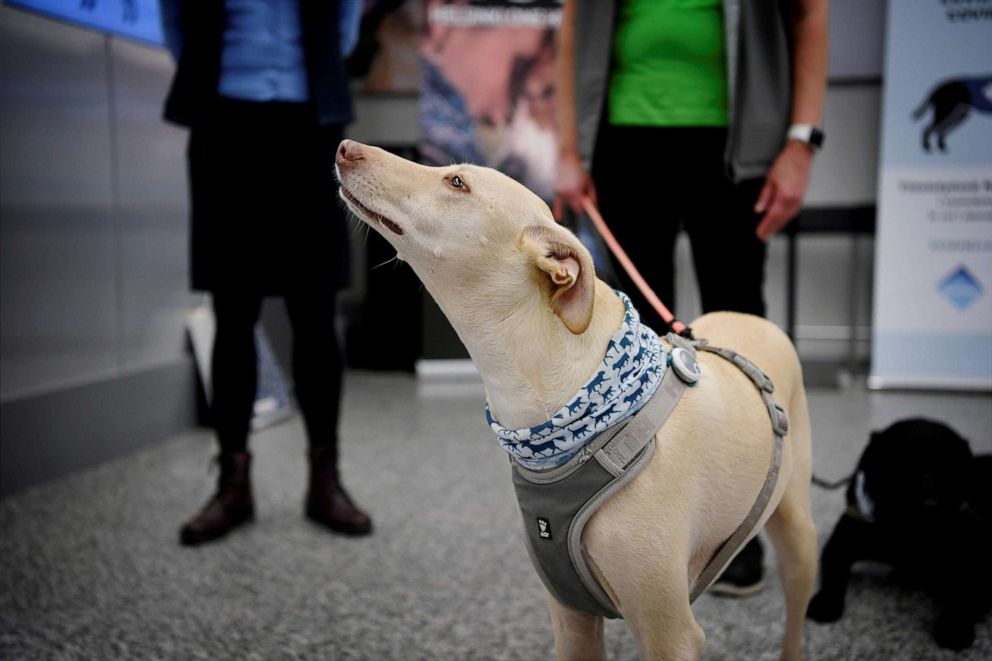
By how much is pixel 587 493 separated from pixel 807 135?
923 mm

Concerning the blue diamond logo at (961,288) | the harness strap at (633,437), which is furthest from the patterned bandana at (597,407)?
the blue diamond logo at (961,288)

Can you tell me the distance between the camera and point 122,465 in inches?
102

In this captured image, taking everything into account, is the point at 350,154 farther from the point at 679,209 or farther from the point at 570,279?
the point at 679,209

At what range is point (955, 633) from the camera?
57.4 inches

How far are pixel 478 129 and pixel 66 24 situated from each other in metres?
2.11

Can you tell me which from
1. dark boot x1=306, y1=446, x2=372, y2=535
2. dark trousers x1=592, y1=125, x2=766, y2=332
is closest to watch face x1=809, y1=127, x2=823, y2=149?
dark trousers x1=592, y1=125, x2=766, y2=332

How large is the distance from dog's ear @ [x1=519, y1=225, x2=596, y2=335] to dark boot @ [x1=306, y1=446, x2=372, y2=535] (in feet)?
4.26

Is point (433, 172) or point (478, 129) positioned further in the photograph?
point (478, 129)

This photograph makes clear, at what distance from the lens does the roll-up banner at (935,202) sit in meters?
3.75

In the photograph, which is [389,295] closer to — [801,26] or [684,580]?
[801,26]

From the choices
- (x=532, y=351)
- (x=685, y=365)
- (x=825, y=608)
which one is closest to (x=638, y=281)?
(x=685, y=365)

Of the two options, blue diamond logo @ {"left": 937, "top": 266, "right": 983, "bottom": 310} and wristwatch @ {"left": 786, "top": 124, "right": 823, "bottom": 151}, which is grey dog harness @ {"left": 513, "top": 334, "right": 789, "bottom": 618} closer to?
wristwatch @ {"left": 786, "top": 124, "right": 823, "bottom": 151}

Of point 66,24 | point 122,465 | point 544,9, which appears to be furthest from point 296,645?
point 544,9

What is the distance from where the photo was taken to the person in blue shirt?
1931 mm
